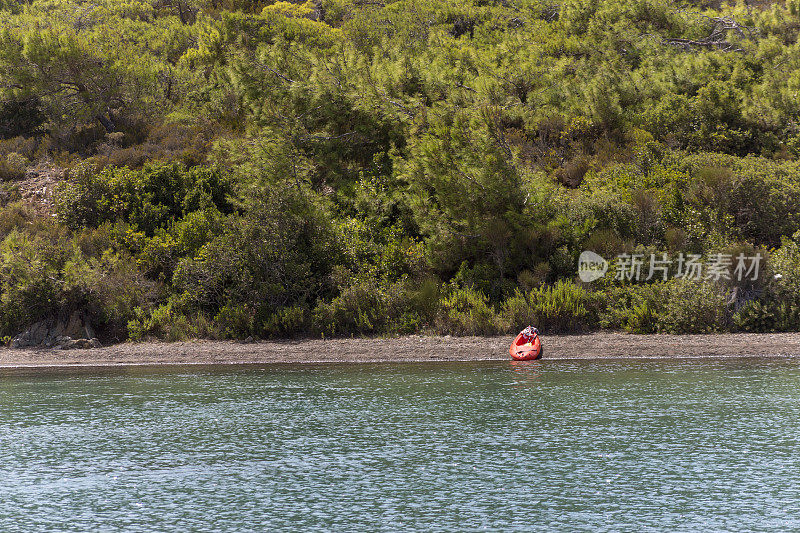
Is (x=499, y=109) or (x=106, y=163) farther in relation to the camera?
(x=106, y=163)

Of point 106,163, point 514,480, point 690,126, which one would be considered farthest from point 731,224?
point 106,163

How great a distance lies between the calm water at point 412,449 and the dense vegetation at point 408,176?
4933mm

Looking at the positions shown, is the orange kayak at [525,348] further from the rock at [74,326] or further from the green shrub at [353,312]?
the rock at [74,326]

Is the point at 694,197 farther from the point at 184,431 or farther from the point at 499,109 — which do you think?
the point at 184,431

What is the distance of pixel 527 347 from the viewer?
845 inches

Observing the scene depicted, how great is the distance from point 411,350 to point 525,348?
326cm

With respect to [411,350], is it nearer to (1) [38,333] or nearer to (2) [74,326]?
(2) [74,326]

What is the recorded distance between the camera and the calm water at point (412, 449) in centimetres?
1026

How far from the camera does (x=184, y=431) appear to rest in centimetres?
1498

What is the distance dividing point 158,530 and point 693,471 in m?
7.43

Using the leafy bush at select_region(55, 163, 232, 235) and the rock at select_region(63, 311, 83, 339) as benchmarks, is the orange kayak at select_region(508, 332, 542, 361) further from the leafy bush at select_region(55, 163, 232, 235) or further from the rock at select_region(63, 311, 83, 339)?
the rock at select_region(63, 311, 83, 339)

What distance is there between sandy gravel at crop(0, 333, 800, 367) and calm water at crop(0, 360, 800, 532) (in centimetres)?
143

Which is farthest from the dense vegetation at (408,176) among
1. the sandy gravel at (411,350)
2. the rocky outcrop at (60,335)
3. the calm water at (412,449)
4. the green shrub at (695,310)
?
the calm water at (412,449)

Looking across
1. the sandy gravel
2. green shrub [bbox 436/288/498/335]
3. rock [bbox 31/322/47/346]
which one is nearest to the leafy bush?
rock [bbox 31/322/47/346]
